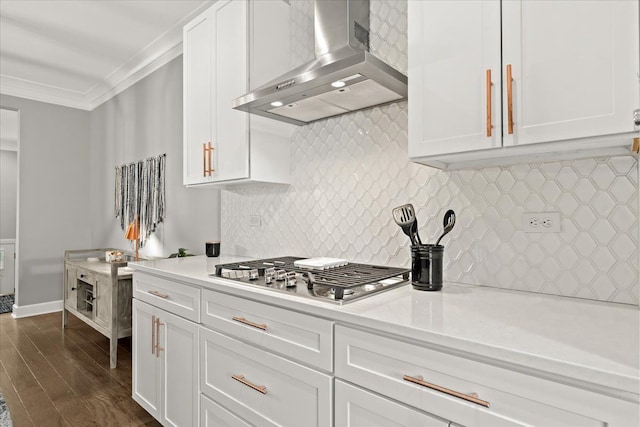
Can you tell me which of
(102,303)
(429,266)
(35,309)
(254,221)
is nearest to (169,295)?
(254,221)

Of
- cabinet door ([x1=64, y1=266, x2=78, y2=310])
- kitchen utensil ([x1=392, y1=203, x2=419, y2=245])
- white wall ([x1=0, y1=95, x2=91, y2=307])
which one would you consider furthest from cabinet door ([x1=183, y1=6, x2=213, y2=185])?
white wall ([x1=0, y1=95, x2=91, y2=307])

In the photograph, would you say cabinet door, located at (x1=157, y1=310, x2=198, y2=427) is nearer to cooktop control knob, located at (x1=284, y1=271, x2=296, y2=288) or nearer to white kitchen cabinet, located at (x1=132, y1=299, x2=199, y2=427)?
white kitchen cabinet, located at (x1=132, y1=299, x2=199, y2=427)

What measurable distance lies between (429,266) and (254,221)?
1.50 m

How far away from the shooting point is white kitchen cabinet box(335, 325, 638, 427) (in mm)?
753

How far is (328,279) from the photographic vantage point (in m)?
1.45

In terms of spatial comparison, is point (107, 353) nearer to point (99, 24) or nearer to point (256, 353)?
point (256, 353)

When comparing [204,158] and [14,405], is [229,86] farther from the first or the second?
[14,405]

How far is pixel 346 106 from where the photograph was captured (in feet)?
6.25

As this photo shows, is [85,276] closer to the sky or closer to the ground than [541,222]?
closer to the ground

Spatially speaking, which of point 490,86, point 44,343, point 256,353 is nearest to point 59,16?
point 44,343

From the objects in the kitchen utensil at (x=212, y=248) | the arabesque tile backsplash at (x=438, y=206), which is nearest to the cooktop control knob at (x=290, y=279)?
the arabesque tile backsplash at (x=438, y=206)

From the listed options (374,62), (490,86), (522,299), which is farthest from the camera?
(374,62)

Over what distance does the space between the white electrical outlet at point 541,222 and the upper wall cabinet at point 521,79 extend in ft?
0.69

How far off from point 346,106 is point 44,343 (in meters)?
3.85
